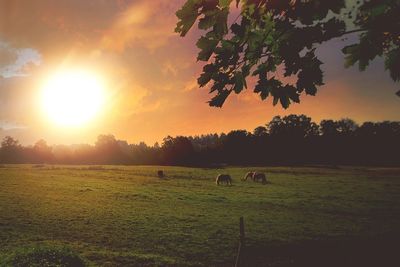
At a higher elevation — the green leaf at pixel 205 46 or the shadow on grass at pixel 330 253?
the green leaf at pixel 205 46

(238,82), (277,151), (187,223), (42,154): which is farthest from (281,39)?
(42,154)

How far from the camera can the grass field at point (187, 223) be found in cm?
1483

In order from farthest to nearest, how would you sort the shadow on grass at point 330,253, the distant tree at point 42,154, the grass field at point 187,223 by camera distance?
the distant tree at point 42,154, the grass field at point 187,223, the shadow on grass at point 330,253

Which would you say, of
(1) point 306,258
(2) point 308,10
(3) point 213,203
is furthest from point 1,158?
(2) point 308,10

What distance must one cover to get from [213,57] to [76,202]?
26.0 metres

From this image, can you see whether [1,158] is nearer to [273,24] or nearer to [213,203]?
[213,203]

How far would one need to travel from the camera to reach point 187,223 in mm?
20328

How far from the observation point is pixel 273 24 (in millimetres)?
3559

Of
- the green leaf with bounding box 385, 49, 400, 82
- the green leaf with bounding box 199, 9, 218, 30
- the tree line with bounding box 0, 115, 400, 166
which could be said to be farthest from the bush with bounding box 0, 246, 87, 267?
the tree line with bounding box 0, 115, 400, 166

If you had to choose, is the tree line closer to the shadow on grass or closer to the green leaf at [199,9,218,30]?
the shadow on grass

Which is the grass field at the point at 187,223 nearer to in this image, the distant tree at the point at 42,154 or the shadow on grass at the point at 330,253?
the shadow on grass at the point at 330,253

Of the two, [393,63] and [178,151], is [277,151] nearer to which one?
[178,151]

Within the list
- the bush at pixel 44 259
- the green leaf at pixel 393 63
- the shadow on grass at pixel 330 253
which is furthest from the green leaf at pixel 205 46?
the shadow on grass at pixel 330 253

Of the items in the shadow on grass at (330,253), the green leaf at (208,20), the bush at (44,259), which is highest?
the green leaf at (208,20)
